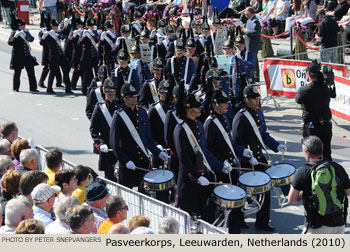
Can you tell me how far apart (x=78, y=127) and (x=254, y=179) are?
6.83m

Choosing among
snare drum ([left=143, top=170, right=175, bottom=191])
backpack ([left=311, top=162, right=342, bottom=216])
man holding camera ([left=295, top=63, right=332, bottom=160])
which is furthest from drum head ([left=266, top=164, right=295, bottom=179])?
man holding camera ([left=295, top=63, right=332, bottom=160])

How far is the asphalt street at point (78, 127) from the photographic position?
10688 mm

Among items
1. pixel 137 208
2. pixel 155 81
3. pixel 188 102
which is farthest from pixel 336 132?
pixel 137 208

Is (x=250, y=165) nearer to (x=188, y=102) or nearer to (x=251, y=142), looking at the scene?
(x=251, y=142)

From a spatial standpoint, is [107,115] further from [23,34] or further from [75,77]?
[23,34]

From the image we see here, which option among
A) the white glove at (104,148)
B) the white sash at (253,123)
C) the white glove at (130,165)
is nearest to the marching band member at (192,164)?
the white glove at (130,165)

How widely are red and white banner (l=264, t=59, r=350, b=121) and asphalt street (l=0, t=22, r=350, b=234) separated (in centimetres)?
36

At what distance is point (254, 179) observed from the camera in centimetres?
934

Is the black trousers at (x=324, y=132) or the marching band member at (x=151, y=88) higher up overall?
the marching band member at (x=151, y=88)

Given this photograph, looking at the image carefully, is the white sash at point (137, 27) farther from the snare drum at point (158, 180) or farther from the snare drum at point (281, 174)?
the snare drum at point (281, 174)

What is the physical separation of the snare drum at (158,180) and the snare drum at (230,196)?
0.71 m

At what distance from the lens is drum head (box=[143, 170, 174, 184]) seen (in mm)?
9477

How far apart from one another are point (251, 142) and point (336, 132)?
477cm

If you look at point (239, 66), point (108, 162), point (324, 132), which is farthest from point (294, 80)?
point (108, 162)
